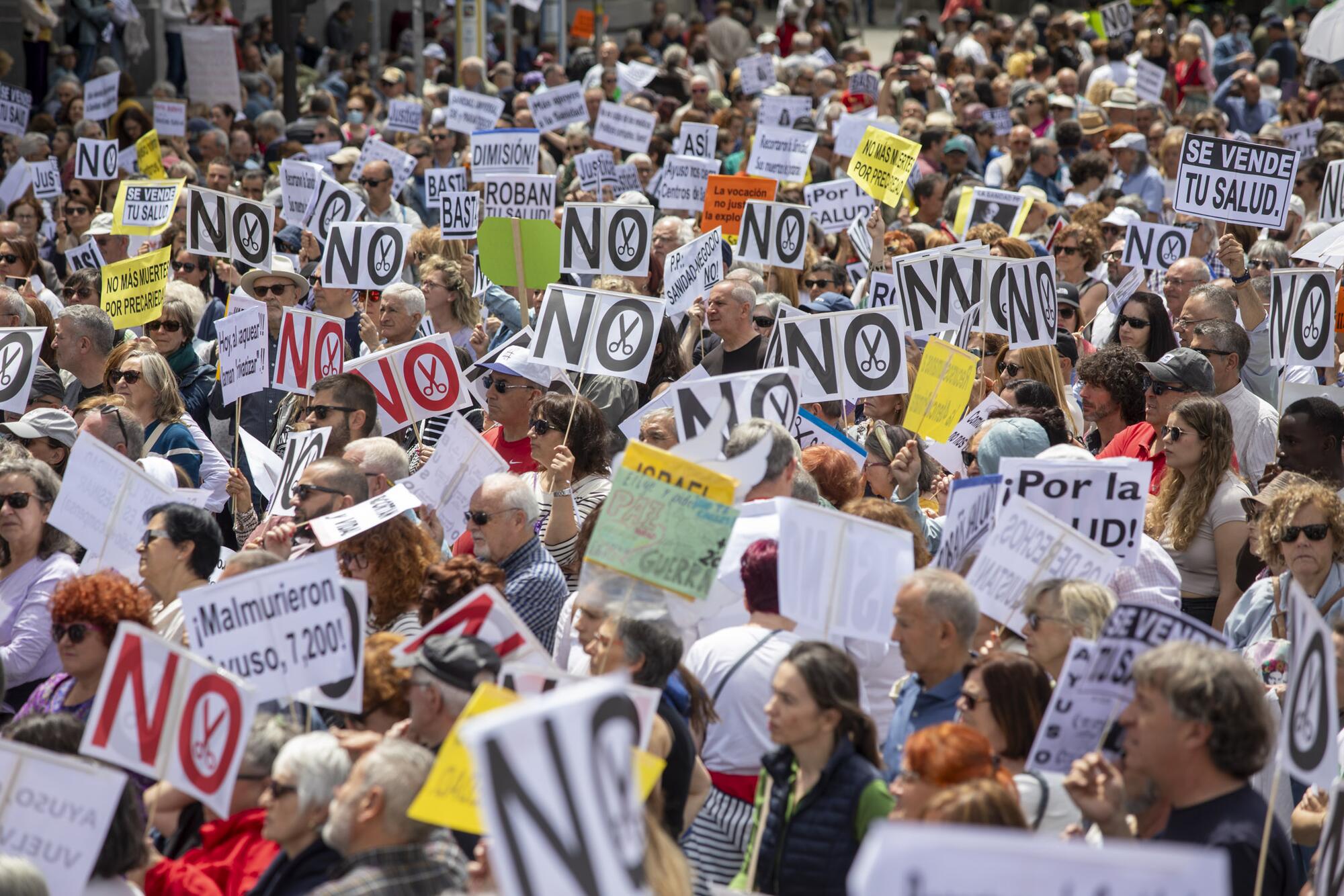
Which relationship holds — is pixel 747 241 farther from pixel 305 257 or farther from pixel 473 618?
pixel 473 618

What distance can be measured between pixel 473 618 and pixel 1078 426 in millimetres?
4723

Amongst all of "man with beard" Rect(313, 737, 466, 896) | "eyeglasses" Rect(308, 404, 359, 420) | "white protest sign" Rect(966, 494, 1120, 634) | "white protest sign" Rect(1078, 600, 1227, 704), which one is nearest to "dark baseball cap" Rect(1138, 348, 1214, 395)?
"white protest sign" Rect(966, 494, 1120, 634)

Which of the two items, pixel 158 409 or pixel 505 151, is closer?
pixel 158 409

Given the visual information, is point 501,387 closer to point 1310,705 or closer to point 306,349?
point 306,349

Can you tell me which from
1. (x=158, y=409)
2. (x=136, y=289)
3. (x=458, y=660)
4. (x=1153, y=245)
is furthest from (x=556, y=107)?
(x=458, y=660)

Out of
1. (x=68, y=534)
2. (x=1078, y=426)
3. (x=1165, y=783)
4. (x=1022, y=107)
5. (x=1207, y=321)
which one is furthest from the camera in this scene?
(x=1022, y=107)

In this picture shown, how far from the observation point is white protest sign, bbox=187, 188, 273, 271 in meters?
11.5

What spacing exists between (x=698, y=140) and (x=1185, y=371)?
30.1 feet

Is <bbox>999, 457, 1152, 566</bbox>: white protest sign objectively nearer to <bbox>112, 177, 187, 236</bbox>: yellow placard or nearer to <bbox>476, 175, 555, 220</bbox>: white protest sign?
<bbox>476, 175, 555, 220</bbox>: white protest sign

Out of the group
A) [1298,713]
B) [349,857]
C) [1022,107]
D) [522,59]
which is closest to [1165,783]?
[1298,713]

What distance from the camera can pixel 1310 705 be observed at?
13.3 feet

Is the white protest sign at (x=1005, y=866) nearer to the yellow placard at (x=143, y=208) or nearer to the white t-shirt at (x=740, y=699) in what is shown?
the white t-shirt at (x=740, y=699)

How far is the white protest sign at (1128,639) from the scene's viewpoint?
14.3ft

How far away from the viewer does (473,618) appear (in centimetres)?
491
